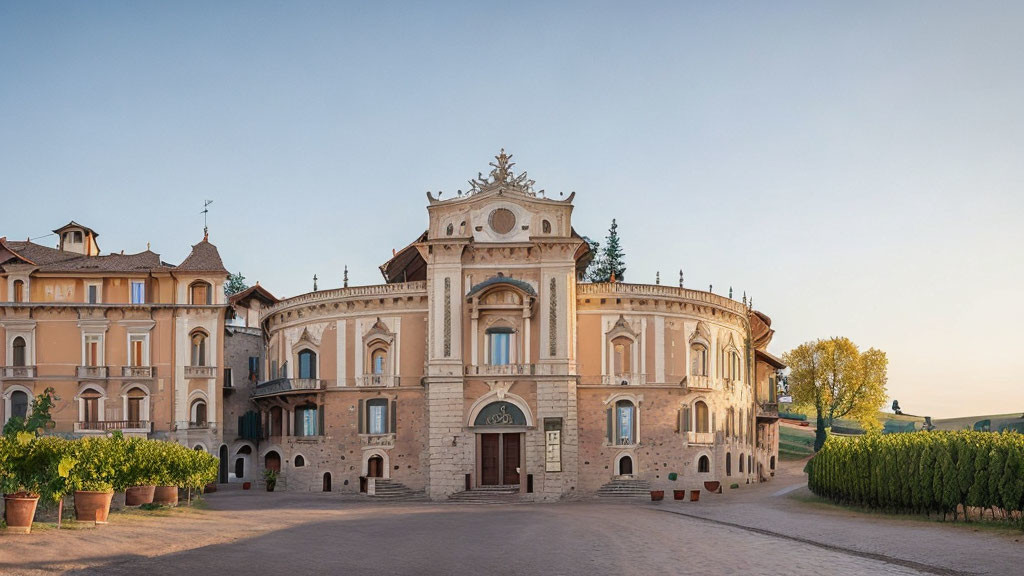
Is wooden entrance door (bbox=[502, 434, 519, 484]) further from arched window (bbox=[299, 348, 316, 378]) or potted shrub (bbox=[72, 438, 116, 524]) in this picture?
potted shrub (bbox=[72, 438, 116, 524])

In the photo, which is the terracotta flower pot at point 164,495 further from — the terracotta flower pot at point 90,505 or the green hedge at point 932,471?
the green hedge at point 932,471

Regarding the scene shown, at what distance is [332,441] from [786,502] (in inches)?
989

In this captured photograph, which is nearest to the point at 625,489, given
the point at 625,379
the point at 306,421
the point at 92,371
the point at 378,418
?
the point at 625,379

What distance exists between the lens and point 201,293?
215ft

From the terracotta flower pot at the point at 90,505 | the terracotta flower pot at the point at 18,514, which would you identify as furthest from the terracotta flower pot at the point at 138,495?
the terracotta flower pot at the point at 18,514

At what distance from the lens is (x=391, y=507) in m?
48.8

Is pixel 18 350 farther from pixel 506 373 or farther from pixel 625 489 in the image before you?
pixel 625 489

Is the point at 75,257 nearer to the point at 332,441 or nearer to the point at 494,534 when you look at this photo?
the point at 332,441

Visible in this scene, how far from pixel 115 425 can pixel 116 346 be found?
4.70 meters

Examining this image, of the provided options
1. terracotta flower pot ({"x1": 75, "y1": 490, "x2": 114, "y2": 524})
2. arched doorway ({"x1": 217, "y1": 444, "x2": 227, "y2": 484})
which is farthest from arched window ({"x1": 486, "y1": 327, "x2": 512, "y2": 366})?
terracotta flower pot ({"x1": 75, "y1": 490, "x2": 114, "y2": 524})

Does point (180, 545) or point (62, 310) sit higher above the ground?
point (62, 310)

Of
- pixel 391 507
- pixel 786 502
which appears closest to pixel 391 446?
pixel 391 507

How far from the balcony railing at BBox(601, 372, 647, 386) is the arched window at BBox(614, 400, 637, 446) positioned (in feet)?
3.35

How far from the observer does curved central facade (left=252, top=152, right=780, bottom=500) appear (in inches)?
2192
